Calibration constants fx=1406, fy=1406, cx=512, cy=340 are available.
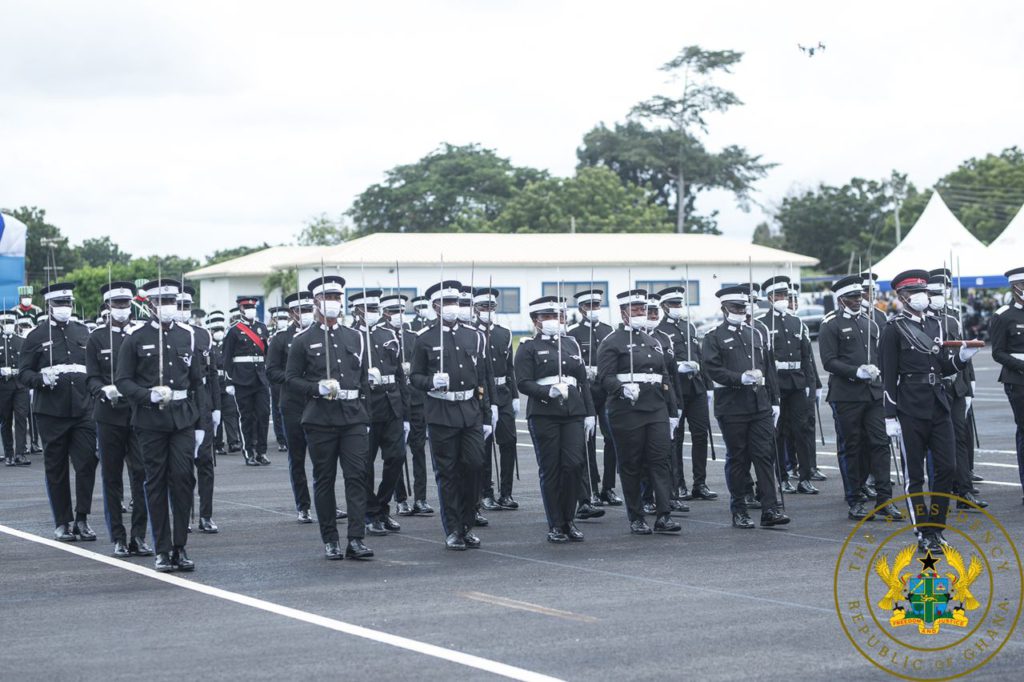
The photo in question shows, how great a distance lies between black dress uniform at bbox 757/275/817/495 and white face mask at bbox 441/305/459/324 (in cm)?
408

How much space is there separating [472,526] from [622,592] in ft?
9.73

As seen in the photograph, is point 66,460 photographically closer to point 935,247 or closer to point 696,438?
point 696,438

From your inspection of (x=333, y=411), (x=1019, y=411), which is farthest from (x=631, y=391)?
(x=1019, y=411)

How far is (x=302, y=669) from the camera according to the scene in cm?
743

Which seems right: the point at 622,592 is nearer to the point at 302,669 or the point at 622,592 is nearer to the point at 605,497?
the point at 302,669

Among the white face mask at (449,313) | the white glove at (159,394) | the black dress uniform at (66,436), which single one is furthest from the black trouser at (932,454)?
the black dress uniform at (66,436)

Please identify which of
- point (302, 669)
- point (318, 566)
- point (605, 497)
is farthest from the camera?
point (605, 497)

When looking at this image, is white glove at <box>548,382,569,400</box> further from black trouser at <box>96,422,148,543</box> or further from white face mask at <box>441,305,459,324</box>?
black trouser at <box>96,422,148,543</box>

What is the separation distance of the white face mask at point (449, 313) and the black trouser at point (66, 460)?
3.55 metres

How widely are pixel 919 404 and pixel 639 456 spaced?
2.78 metres

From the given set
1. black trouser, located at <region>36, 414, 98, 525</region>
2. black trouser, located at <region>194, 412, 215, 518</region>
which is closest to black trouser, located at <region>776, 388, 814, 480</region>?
black trouser, located at <region>194, 412, 215, 518</region>

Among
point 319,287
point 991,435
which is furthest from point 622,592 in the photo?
point 991,435

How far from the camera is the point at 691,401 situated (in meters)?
15.1

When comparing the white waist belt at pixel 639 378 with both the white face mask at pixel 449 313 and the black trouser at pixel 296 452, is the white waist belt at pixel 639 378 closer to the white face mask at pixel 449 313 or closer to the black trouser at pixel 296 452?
the white face mask at pixel 449 313
